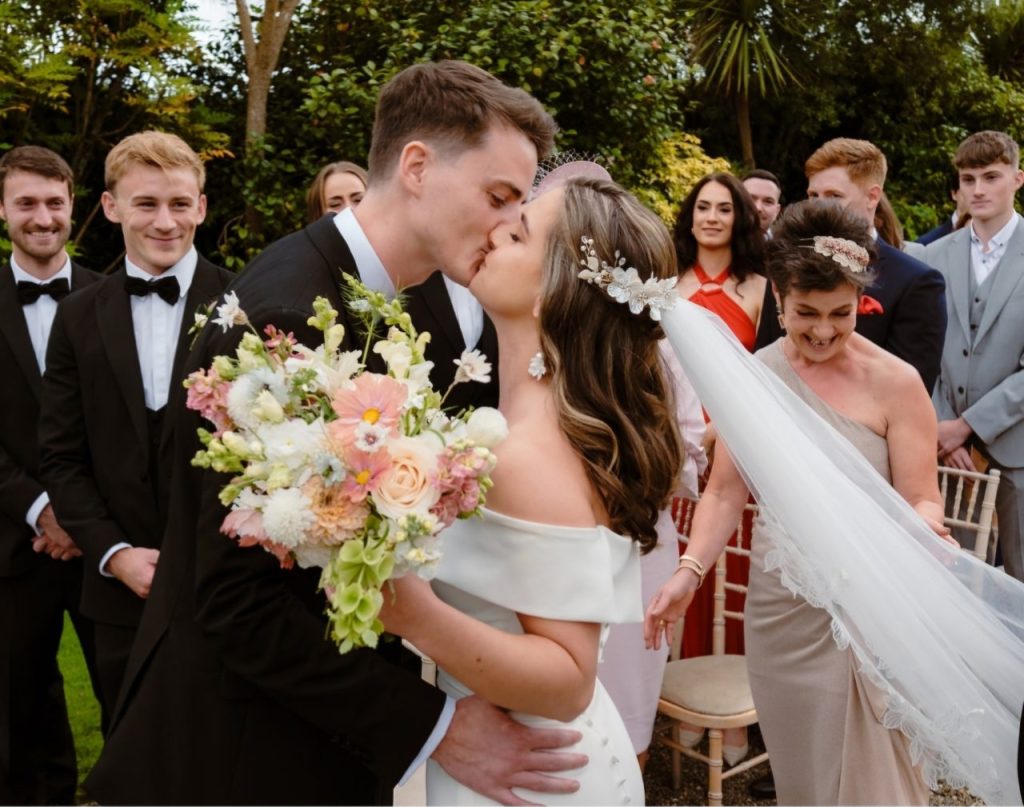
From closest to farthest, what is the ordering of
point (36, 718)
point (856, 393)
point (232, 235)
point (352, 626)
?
point (352, 626) → point (856, 393) → point (36, 718) → point (232, 235)

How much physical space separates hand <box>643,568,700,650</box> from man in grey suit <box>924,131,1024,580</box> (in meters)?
2.32

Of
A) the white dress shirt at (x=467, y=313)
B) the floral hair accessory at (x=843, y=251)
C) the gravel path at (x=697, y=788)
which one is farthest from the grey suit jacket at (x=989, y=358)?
the white dress shirt at (x=467, y=313)

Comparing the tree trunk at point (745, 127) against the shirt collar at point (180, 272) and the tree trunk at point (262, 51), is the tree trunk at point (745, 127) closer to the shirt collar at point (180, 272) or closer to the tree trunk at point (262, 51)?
the tree trunk at point (262, 51)

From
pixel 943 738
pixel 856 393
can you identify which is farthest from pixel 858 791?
pixel 856 393

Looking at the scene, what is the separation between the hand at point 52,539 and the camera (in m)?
3.67

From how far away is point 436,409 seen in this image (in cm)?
164

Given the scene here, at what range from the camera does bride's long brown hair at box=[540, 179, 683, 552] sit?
6.72ft

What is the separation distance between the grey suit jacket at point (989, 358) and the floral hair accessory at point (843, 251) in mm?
2056

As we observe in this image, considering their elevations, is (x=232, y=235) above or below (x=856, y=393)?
above

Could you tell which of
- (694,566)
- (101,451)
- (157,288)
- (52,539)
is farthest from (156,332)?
(694,566)

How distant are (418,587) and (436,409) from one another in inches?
11.9

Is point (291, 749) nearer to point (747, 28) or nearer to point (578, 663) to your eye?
point (578, 663)

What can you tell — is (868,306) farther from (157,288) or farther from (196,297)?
(157,288)

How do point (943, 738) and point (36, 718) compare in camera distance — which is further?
point (36, 718)
